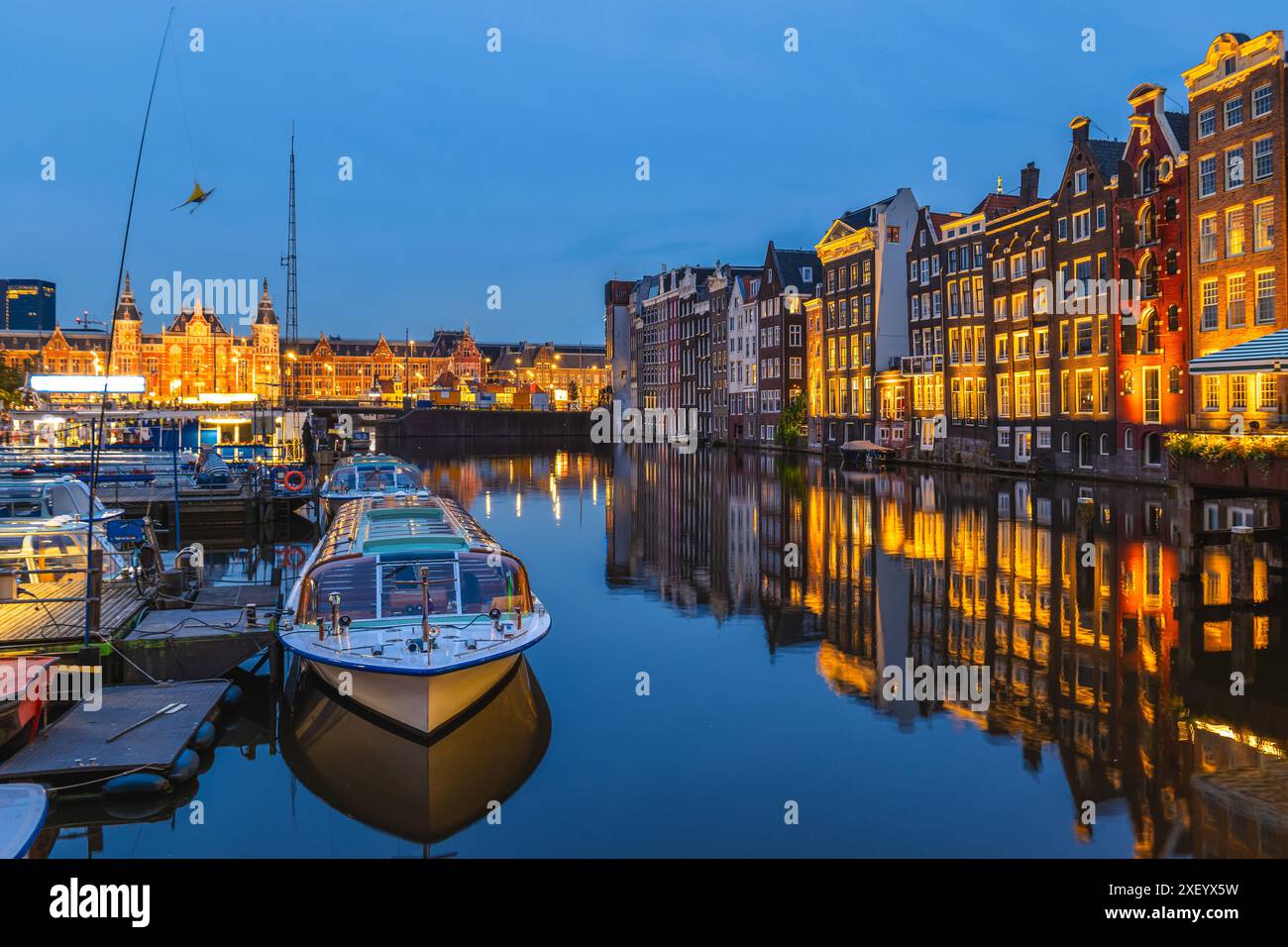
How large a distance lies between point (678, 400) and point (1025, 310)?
249 ft

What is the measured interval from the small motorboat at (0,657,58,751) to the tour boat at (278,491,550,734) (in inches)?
137

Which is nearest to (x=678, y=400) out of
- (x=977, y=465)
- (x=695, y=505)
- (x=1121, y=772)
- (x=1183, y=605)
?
(x=977, y=465)

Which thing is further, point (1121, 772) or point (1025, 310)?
point (1025, 310)

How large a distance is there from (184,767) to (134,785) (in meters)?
0.83

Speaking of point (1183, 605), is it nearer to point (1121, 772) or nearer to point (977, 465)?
point (1121, 772)

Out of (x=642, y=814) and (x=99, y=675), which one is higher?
(x=99, y=675)

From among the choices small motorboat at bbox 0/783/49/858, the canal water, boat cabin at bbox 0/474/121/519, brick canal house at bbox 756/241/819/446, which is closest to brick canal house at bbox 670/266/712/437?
brick canal house at bbox 756/241/819/446

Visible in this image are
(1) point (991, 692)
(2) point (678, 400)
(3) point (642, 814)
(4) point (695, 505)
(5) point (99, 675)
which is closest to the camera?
(3) point (642, 814)

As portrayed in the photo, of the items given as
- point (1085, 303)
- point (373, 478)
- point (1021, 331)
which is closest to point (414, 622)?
point (373, 478)

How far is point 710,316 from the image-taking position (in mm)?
131375

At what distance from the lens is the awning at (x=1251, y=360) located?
26.5 metres

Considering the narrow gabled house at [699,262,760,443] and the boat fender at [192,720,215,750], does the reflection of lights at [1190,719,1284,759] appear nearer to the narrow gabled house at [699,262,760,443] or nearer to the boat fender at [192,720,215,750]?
the boat fender at [192,720,215,750]

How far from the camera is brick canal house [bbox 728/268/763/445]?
116 meters
